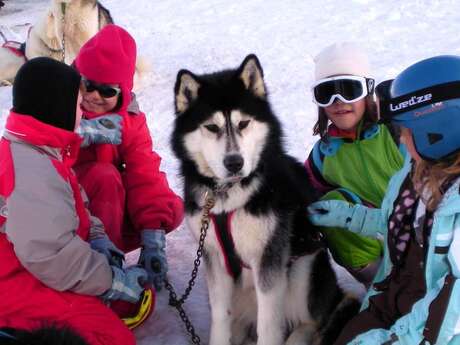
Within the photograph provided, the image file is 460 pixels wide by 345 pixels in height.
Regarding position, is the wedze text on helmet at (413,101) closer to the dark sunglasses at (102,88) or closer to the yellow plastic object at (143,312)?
the yellow plastic object at (143,312)

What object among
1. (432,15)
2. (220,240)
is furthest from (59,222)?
(432,15)

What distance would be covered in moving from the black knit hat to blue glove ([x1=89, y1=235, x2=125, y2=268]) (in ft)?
2.01

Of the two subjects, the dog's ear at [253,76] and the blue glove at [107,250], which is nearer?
the dog's ear at [253,76]

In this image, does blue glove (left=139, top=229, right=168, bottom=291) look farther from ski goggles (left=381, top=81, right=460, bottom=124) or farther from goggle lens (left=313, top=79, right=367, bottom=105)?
ski goggles (left=381, top=81, right=460, bottom=124)

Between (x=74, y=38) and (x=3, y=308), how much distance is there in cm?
489

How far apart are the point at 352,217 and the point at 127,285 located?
995 mm

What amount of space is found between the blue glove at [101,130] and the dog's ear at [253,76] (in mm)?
846

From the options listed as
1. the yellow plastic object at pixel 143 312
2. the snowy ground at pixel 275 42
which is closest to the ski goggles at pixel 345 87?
the snowy ground at pixel 275 42

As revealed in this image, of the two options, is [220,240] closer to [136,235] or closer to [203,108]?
[203,108]

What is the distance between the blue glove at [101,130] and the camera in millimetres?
2557

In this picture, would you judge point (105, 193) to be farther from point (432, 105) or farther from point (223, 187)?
point (432, 105)

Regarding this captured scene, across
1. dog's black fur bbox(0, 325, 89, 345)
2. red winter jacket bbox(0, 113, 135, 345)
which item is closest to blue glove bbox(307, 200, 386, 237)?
red winter jacket bbox(0, 113, 135, 345)

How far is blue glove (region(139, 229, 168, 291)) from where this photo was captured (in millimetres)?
2621

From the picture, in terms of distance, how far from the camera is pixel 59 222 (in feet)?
6.20
